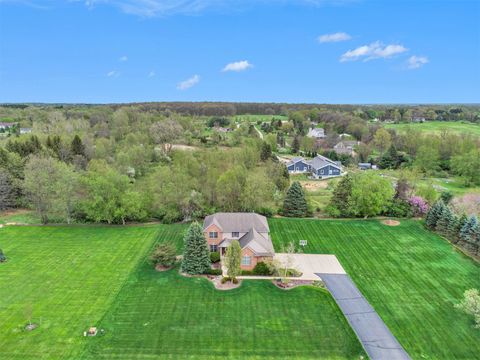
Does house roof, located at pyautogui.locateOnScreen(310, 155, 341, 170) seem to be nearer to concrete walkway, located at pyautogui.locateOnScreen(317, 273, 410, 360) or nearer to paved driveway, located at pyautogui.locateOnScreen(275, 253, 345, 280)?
paved driveway, located at pyautogui.locateOnScreen(275, 253, 345, 280)

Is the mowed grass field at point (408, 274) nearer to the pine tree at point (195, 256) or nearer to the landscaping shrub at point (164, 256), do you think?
the pine tree at point (195, 256)

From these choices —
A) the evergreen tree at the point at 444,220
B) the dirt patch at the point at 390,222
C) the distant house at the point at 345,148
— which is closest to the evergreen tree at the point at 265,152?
the distant house at the point at 345,148

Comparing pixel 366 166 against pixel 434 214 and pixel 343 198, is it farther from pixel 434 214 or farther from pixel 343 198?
pixel 434 214

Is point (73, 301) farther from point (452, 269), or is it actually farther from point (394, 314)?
point (452, 269)

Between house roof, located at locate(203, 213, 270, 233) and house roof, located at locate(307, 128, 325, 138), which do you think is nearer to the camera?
house roof, located at locate(203, 213, 270, 233)

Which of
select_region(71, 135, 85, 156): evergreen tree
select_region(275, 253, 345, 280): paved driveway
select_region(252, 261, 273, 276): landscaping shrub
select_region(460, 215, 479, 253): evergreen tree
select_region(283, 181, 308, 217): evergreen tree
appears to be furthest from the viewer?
select_region(71, 135, 85, 156): evergreen tree

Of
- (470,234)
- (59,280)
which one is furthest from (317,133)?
(59,280)


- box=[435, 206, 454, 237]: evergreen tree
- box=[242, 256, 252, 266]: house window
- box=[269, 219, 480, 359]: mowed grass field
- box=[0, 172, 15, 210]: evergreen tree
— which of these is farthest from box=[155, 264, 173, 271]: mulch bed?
box=[435, 206, 454, 237]: evergreen tree
